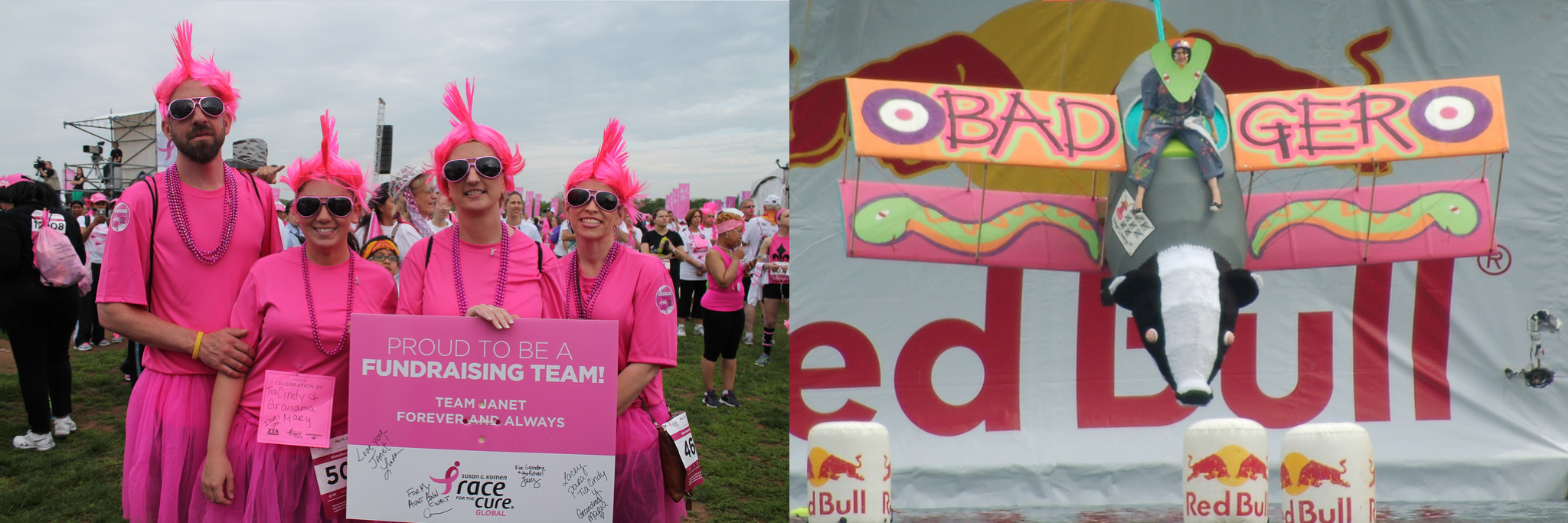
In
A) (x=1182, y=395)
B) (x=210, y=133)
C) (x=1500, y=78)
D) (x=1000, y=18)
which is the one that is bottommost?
(x=1182, y=395)

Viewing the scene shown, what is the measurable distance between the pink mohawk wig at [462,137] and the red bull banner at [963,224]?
1956 mm

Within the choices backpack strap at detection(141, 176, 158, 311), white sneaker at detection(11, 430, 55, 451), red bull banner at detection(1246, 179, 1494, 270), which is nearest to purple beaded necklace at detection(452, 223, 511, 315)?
backpack strap at detection(141, 176, 158, 311)

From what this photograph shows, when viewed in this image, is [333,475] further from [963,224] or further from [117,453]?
[117,453]

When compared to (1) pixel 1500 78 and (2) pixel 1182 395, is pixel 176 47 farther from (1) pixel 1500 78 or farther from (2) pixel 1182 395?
(1) pixel 1500 78

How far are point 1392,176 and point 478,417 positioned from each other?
3995 mm

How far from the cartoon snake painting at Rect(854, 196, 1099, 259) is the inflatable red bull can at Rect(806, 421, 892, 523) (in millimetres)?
1174

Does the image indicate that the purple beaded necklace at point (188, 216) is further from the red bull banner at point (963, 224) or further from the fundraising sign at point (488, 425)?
the red bull banner at point (963, 224)

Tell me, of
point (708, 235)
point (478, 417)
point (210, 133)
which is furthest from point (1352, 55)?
point (708, 235)

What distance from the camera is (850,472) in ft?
9.06

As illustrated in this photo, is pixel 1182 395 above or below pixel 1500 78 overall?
below

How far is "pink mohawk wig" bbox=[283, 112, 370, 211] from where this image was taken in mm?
1954

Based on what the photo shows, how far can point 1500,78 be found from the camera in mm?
3812

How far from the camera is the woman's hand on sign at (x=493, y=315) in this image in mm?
1772
